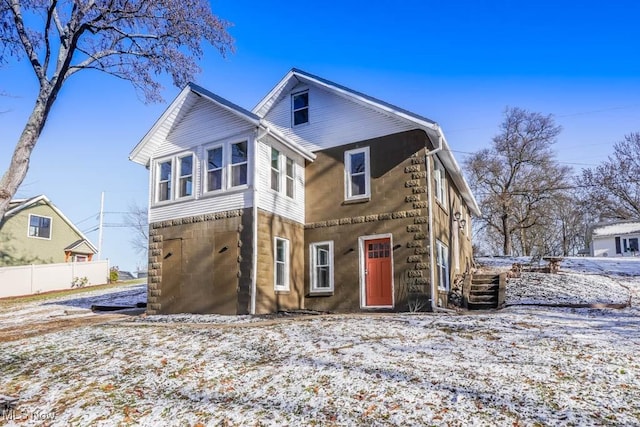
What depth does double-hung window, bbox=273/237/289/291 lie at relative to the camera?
13242 mm

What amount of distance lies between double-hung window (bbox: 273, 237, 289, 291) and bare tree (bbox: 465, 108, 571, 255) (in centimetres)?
2291

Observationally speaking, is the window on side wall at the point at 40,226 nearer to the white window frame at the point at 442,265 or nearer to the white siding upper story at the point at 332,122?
the white siding upper story at the point at 332,122

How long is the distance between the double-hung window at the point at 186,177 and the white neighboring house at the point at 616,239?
35.1 meters

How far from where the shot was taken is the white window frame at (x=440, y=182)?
1449cm

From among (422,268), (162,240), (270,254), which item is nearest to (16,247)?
(162,240)

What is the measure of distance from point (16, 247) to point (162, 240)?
2049 centimetres

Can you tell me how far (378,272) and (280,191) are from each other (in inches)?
143

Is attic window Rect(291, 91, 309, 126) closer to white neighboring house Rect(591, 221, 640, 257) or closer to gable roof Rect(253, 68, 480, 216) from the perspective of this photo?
gable roof Rect(253, 68, 480, 216)

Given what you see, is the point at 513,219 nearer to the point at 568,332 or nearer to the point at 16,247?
the point at 568,332

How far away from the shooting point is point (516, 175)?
33.9 meters

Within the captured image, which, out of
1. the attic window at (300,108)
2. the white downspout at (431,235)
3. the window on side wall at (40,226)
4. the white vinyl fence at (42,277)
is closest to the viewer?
the white downspout at (431,235)

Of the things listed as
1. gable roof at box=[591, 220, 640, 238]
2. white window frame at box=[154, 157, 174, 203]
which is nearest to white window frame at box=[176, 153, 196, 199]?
white window frame at box=[154, 157, 174, 203]

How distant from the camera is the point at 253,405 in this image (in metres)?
5.48

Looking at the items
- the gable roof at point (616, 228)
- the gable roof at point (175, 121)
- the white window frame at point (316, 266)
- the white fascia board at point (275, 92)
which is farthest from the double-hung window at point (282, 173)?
the gable roof at point (616, 228)
